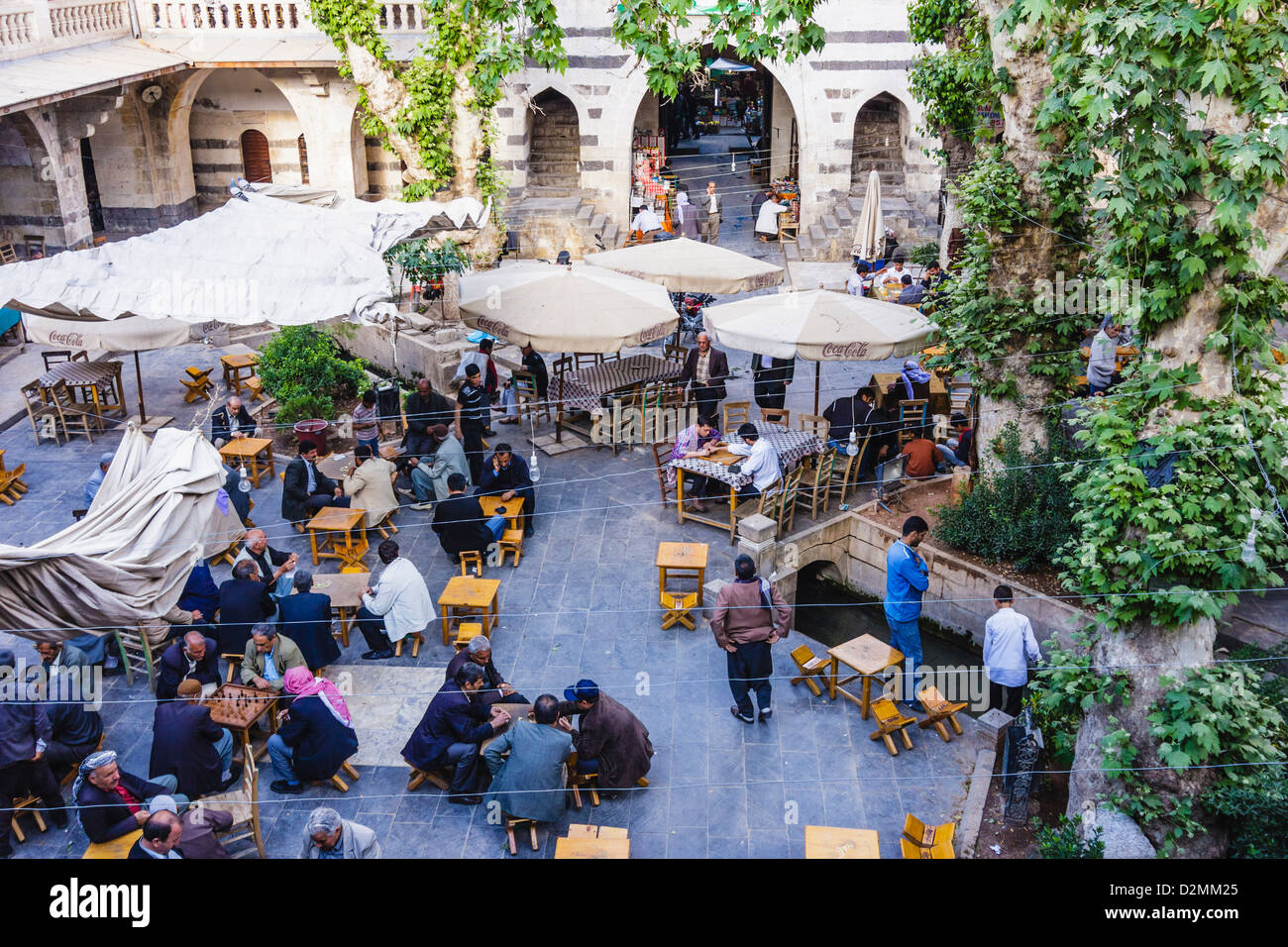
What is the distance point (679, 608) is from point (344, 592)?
316 cm

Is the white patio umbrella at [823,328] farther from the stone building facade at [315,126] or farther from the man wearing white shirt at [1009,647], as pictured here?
the stone building facade at [315,126]

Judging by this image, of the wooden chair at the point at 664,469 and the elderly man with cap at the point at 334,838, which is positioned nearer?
the elderly man with cap at the point at 334,838

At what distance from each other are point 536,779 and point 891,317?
7.29 meters

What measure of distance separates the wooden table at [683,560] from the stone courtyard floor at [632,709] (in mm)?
392

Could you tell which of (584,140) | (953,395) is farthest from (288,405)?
(584,140)

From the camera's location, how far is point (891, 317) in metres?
12.6

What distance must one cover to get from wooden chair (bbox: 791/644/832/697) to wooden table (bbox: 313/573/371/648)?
13.3 feet

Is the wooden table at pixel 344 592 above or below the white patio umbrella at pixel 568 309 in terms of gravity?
below

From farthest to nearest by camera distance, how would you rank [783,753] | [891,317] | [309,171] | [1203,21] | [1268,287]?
1. [309,171]
2. [891,317]
3. [783,753]
4. [1268,287]
5. [1203,21]

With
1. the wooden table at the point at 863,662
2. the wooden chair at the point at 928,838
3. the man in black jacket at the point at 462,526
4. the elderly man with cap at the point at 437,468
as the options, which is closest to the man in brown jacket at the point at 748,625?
the wooden table at the point at 863,662

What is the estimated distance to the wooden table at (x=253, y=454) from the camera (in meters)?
→ 13.2

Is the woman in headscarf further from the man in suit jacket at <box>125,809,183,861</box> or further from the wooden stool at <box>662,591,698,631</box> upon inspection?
the man in suit jacket at <box>125,809,183,861</box>

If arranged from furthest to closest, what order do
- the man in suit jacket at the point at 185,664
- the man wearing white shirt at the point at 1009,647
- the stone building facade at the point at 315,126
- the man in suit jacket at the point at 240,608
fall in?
1. the stone building facade at the point at 315,126
2. the man in suit jacket at the point at 240,608
3. the man wearing white shirt at the point at 1009,647
4. the man in suit jacket at the point at 185,664

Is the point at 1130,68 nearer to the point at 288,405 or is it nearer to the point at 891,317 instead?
the point at 891,317
